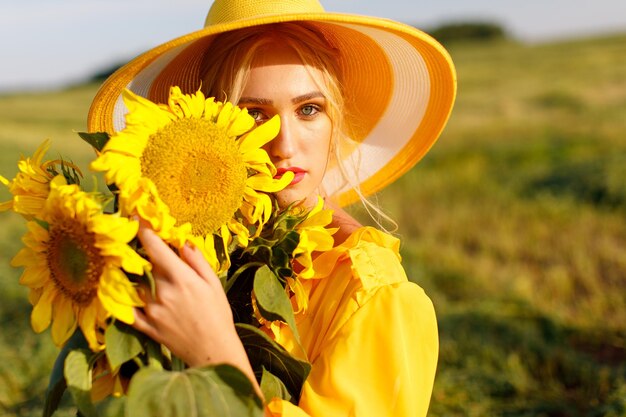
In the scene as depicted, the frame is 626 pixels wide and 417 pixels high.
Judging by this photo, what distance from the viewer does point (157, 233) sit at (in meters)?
1.44

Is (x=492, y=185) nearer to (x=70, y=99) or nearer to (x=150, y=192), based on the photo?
(x=150, y=192)

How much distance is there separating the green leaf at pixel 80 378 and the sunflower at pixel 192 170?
0.25 metres

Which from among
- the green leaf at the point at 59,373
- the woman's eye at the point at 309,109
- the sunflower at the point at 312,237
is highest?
the woman's eye at the point at 309,109

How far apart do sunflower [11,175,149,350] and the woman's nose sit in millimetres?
590

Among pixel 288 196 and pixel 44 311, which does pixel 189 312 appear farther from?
pixel 288 196

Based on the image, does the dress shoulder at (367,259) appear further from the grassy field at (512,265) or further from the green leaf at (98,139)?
the grassy field at (512,265)

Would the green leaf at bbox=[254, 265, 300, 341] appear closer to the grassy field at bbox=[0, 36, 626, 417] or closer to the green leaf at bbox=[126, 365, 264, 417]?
the green leaf at bbox=[126, 365, 264, 417]

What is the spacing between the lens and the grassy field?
13.8ft

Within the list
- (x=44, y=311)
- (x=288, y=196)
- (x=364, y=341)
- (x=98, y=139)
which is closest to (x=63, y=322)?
(x=44, y=311)

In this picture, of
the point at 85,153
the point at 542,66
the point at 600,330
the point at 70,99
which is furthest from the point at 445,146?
the point at 70,99

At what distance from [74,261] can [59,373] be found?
251mm

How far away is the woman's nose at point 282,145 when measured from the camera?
1941 mm

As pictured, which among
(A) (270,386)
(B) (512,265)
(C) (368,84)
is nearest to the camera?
(A) (270,386)

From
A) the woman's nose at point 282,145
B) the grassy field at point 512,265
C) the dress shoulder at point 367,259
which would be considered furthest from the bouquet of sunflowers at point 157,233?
the grassy field at point 512,265
